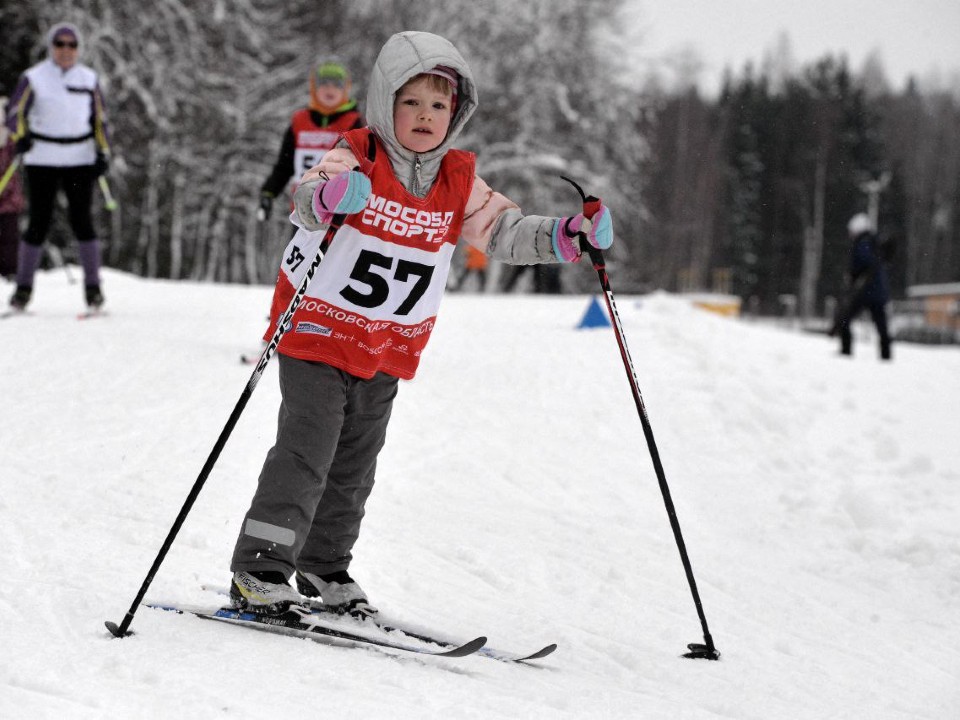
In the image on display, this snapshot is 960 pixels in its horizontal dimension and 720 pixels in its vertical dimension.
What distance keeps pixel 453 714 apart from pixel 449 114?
1717mm

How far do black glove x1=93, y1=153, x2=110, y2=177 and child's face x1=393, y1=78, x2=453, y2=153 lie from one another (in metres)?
5.36

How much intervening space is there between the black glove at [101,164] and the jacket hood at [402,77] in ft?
17.2

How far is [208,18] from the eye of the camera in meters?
22.5

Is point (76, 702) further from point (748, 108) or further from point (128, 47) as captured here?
point (748, 108)

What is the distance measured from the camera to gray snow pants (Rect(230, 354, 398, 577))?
8.79ft

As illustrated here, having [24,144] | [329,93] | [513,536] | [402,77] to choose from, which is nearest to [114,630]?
[402,77]

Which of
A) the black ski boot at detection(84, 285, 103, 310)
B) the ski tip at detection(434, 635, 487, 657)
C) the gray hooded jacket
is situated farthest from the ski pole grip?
the black ski boot at detection(84, 285, 103, 310)

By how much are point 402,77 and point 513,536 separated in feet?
7.05

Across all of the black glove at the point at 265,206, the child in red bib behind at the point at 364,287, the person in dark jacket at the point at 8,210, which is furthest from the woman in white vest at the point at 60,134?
the child in red bib behind at the point at 364,287

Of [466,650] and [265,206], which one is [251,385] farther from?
[265,206]

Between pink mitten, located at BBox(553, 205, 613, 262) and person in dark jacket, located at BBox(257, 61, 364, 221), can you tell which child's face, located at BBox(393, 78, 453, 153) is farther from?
person in dark jacket, located at BBox(257, 61, 364, 221)

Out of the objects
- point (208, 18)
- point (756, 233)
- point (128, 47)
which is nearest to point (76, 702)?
point (128, 47)

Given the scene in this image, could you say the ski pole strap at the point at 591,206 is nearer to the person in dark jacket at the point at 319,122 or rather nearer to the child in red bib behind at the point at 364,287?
the child in red bib behind at the point at 364,287

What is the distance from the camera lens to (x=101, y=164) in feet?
24.6
